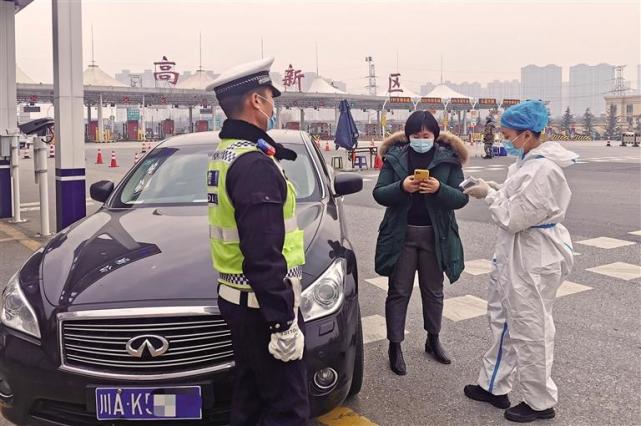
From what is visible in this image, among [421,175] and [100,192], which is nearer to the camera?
[421,175]

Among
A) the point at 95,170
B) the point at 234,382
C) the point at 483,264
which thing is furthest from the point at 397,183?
the point at 95,170

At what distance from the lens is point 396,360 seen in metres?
3.97

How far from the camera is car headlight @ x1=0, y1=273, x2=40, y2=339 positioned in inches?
112

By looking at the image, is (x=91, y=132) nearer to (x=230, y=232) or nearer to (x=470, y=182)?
(x=470, y=182)

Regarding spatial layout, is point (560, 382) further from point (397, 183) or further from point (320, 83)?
point (320, 83)

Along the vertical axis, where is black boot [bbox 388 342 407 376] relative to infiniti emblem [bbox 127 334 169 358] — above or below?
below

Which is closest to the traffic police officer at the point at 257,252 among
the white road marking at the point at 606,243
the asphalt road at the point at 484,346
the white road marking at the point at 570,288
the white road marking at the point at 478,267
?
the asphalt road at the point at 484,346

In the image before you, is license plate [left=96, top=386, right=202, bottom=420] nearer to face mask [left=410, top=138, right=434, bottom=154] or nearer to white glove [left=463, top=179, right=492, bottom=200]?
white glove [left=463, top=179, right=492, bottom=200]

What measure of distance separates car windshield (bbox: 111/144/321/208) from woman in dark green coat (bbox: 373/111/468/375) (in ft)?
2.01

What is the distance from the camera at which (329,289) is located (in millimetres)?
2980

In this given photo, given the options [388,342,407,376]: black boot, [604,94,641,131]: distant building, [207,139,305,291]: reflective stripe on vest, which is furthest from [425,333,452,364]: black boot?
[604,94,641,131]: distant building

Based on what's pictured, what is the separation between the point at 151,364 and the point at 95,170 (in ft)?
62.9

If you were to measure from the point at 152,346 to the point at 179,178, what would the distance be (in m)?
2.05

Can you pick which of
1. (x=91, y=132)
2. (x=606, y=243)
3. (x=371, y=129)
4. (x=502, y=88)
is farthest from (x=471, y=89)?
(x=606, y=243)
